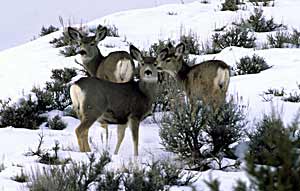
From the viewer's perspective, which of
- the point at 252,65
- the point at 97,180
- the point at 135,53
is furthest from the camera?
the point at 252,65

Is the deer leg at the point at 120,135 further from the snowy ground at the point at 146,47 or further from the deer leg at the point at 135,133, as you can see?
the deer leg at the point at 135,133

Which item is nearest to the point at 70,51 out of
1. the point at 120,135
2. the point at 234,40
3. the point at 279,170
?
the point at 234,40

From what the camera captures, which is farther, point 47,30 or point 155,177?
point 47,30

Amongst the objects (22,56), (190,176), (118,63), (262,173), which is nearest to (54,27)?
(22,56)

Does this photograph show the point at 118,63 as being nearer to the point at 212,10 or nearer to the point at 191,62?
the point at 191,62

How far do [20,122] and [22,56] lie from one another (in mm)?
6069

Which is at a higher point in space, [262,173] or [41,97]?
[262,173]

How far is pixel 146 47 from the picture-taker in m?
18.0

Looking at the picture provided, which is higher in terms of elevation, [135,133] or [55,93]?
[135,133]

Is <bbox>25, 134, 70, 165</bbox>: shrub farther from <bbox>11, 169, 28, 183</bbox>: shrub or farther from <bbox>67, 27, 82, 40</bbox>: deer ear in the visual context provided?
<bbox>67, 27, 82, 40</bbox>: deer ear

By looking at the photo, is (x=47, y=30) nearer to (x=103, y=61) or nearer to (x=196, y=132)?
(x=103, y=61)

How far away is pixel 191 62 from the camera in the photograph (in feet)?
51.9

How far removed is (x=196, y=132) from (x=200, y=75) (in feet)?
10.2

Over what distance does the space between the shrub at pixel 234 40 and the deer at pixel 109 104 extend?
7943mm
